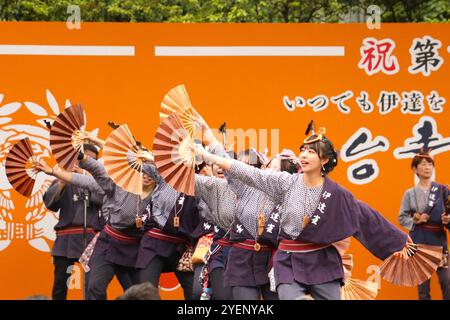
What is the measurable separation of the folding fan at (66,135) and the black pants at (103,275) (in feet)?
4.03

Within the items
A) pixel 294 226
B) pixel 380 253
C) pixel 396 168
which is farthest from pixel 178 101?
pixel 396 168

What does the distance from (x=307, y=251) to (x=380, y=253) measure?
28.2 inches

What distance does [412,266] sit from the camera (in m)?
7.36

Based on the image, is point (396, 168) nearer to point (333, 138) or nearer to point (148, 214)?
point (333, 138)

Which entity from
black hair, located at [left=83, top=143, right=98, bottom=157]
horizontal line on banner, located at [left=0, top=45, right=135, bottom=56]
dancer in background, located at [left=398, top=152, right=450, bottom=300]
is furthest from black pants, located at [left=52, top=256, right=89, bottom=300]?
dancer in background, located at [left=398, top=152, right=450, bottom=300]

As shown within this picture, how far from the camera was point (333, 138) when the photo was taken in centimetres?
1018

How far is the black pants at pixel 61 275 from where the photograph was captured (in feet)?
32.2

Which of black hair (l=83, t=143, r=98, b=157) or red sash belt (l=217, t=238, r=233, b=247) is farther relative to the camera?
black hair (l=83, t=143, r=98, b=157)

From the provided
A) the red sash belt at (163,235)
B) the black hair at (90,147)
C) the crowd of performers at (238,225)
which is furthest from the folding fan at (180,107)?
the black hair at (90,147)

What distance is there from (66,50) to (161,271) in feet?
8.93

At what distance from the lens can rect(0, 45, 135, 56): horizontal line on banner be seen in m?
10.1

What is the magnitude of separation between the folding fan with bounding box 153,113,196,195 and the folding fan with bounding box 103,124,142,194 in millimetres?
829

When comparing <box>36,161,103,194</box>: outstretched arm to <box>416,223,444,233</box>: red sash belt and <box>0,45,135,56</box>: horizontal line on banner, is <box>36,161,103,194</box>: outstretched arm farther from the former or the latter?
<box>416,223,444,233</box>: red sash belt

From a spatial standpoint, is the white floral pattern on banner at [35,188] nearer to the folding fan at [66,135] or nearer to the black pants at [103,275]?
the black pants at [103,275]
